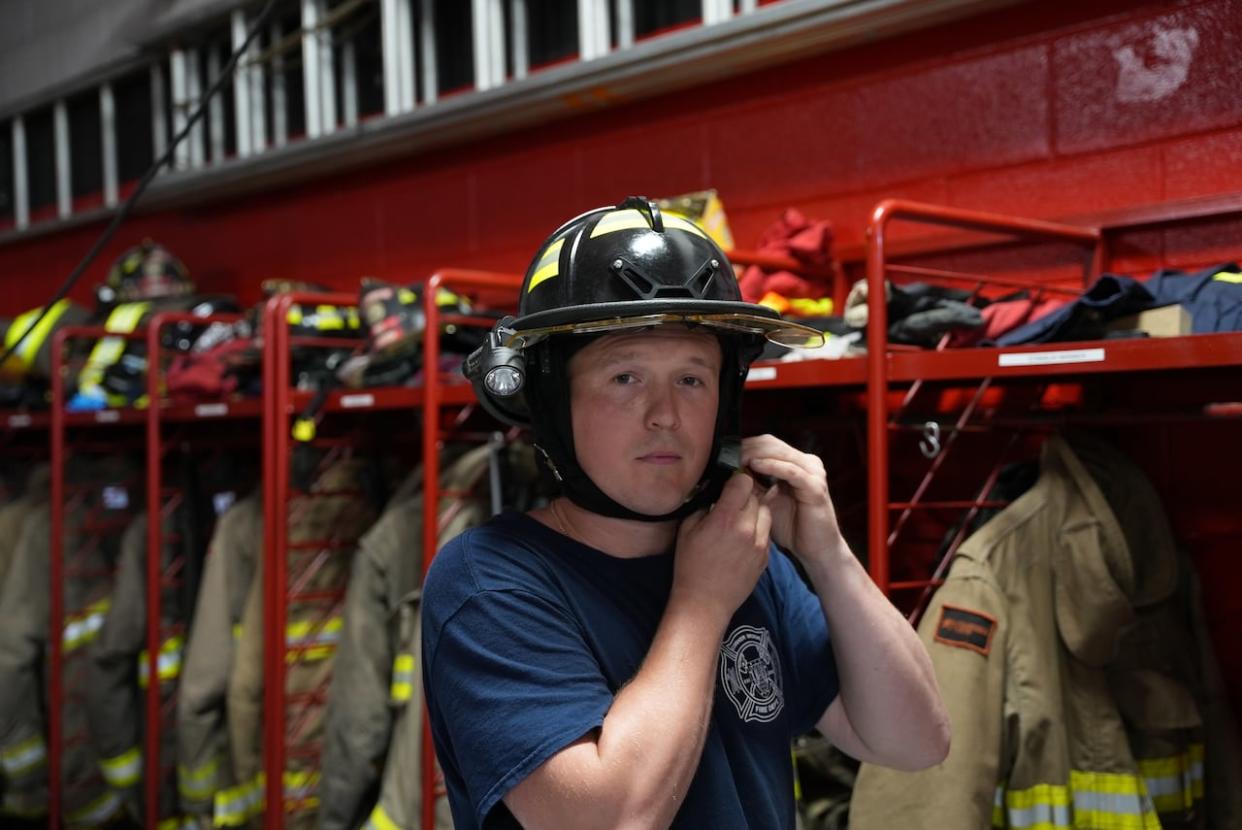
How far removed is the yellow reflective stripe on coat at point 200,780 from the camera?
3920 mm

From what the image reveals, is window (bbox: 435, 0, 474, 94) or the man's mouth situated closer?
the man's mouth

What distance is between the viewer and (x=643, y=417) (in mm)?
1349

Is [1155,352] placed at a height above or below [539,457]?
above

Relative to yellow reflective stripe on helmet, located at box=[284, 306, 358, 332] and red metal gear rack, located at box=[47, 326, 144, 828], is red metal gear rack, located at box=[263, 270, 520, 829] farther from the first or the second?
red metal gear rack, located at box=[47, 326, 144, 828]

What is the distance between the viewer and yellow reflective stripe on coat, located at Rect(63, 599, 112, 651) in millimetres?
4609

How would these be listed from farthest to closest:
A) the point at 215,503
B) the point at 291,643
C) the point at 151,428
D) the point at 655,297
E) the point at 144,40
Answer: the point at 144,40 → the point at 215,503 → the point at 151,428 → the point at 291,643 → the point at 655,297

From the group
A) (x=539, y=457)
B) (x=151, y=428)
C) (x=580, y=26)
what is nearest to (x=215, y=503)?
(x=151, y=428)

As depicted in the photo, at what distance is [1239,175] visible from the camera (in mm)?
2600

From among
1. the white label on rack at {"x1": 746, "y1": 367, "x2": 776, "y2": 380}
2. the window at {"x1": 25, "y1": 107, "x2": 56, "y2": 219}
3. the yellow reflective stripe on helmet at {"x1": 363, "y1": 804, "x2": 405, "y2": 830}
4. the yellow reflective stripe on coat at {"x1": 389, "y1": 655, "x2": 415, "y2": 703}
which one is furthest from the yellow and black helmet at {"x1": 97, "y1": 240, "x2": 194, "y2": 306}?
the white label on rack at {"x1": 746, "y1": 367, "x2": 776, "y2": 380}

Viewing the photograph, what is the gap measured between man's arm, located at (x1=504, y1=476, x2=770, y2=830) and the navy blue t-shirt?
25 mm

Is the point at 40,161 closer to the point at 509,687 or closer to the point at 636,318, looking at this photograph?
the point at 636,318

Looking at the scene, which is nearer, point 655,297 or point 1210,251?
point 655,297

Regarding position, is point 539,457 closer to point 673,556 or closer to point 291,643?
point 673,556

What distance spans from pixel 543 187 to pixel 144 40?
259 centimetres
